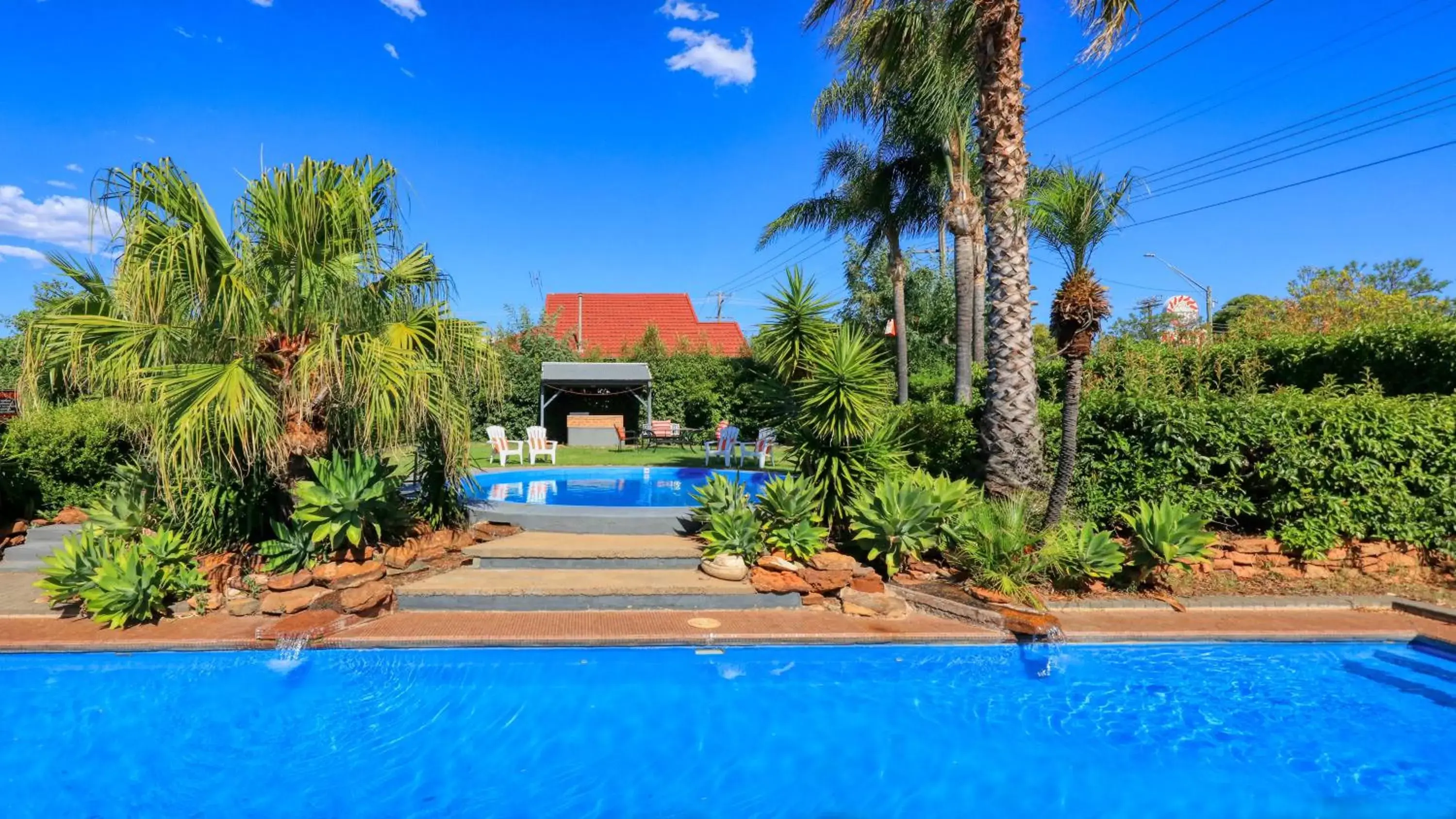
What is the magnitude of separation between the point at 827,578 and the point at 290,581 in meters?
4.89

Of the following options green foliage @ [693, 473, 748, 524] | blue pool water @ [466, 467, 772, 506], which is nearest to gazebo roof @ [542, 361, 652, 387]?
blue pool water @ [466, 467, 772, 506]

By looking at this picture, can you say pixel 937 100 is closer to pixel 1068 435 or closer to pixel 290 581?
pixel 1068 435

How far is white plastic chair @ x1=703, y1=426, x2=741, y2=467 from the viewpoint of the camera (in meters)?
15.7

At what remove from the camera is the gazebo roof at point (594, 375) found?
67.6 ft

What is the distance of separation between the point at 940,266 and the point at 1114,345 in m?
18.1

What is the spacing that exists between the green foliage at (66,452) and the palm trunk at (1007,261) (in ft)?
31.6

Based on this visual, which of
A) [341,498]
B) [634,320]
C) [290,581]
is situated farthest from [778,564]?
[634,320]

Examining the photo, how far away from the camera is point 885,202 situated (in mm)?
17938

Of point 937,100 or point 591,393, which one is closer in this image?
point 937,100

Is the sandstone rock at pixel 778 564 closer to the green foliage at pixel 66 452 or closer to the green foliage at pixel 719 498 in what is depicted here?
the green foliage at pixel 719 498

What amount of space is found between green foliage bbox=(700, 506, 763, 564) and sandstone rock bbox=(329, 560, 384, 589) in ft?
10.2

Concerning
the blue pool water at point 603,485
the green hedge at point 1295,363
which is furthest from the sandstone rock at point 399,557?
the green hedge at point 1295,363

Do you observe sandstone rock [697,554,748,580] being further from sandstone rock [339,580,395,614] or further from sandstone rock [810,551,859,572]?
sandstone rock [339,580,395,614]

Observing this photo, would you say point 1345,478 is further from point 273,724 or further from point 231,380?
point 231,380
